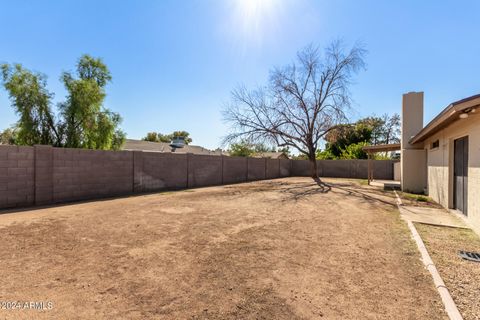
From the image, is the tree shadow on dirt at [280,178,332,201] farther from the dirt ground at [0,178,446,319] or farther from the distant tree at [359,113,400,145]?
the distant tree at [359,113,400,145]

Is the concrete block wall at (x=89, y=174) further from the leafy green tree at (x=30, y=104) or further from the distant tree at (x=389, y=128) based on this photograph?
the distant tree at (x=389, y=128)

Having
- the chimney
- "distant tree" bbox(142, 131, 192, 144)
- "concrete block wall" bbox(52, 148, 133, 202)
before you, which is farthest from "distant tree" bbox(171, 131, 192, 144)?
the chimney

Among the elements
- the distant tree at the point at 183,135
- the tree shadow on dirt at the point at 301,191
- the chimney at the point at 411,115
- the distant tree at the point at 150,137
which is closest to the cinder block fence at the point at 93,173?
the tree shadow on dirt at the point at 301,191

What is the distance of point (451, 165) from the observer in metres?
7.26

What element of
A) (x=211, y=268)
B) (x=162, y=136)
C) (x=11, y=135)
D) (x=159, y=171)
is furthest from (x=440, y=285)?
(x=162, y=136)

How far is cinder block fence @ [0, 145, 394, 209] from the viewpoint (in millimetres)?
6991

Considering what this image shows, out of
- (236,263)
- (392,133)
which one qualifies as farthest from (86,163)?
(392,133)

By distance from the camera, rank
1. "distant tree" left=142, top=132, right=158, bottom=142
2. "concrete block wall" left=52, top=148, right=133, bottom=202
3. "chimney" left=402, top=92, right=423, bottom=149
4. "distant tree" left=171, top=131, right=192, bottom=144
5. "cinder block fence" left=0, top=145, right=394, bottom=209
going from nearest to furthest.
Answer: "cinder block fence" left=0, top=145, right=394, bottom=209
"concrete block wall" left=52, top=148, right=133, bottom=202
"chimney" left=402, top=92, right=423, bottom=149
"distant tree" left=142, top=132, right=158, bottom=142
"distant tree" left=171, top=131, right=192, bottom=144

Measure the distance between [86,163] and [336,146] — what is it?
2777 centimetres

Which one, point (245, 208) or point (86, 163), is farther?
point (86, 163)

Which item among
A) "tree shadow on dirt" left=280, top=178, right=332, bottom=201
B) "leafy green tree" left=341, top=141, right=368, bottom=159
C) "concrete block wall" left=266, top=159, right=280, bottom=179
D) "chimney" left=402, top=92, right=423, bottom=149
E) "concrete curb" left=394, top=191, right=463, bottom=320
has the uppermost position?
"chimney" left=402, top=92, right=423, bottom=149

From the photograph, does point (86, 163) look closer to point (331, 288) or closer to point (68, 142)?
point (68, 142)

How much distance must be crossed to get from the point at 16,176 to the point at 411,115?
15647 mm

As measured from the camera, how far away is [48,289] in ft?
8.77
